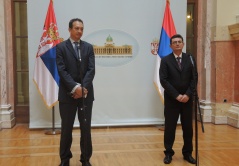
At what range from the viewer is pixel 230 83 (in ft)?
21.3

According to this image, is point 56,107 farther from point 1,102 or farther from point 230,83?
point 230,83

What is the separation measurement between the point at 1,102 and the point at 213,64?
175 inches

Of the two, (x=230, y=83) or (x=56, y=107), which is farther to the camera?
(x=230, y=83)

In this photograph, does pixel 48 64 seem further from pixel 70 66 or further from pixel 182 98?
pixel 182 98

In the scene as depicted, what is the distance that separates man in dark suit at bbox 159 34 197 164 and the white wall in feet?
6.92

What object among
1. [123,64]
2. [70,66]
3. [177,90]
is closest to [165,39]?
[123,64]

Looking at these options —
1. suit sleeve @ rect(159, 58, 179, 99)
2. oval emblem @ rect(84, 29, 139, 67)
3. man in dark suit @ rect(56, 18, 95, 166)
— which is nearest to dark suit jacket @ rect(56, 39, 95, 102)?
man in dark suit @ rect(56, 18, 95, 166)

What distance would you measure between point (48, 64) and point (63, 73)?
2.17m

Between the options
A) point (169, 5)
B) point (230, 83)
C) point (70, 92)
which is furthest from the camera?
point (230, 83)

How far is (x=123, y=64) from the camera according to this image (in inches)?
241

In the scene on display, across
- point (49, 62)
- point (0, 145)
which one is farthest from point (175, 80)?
point (0, 145)

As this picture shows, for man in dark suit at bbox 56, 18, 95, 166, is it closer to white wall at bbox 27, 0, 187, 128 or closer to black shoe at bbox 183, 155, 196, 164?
black shoe at bbox 183, 155, 196, 164

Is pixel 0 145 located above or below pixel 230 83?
below

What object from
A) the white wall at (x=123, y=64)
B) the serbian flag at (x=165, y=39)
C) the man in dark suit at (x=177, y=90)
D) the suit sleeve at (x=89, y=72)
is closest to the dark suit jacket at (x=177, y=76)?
the man in dark suit at (x=177, y=90)
